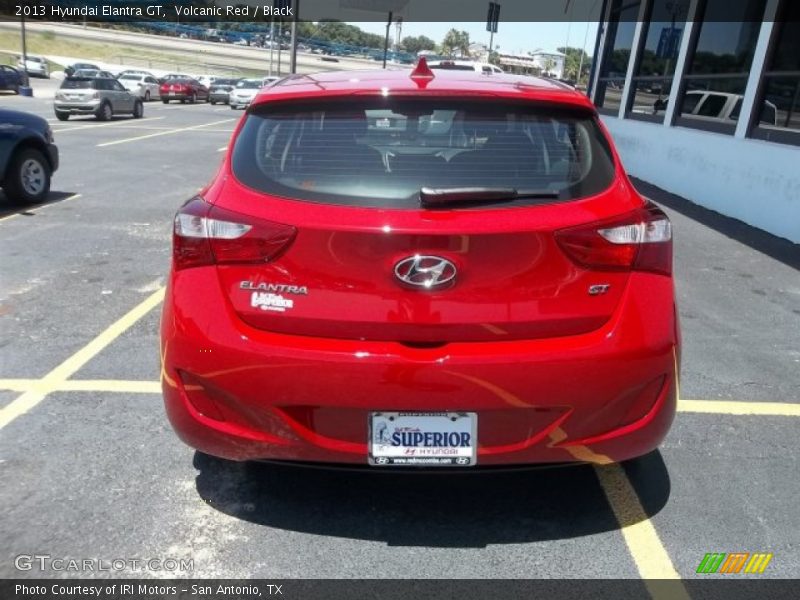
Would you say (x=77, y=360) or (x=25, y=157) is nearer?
(x=77, y=360)

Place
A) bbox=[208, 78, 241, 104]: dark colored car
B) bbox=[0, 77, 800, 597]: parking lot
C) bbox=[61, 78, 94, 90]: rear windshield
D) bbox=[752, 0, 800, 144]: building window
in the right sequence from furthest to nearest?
1. bbox=[208, 78, 241, 104]: dark colored car
2. bbox=[61, 78, 94, 90]: rear windshield
3. bbox=[752, 0, 800, 144]: building window
4. bbox=[0, 77, 800, 597]: parking lot

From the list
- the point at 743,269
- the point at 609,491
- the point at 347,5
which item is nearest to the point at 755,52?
the point at 743,269

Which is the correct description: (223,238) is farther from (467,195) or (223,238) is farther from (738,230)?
(738,230)

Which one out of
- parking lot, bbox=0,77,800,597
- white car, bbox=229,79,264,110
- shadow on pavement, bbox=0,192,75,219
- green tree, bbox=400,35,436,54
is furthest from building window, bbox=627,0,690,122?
green tree, bbox=400,35,436,54

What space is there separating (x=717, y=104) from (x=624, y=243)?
10.7 meters

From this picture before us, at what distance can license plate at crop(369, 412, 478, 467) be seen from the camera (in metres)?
2.31

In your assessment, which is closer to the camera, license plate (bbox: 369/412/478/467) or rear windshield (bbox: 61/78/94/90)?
license plate (bbox: 369/412/478/467)

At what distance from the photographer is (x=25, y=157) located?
27.5ft

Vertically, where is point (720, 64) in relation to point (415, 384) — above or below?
above

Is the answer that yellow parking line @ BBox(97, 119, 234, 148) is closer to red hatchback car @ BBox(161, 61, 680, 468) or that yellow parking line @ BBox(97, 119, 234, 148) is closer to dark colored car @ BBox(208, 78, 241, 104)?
dark colored car @ BBox(208, 78, 241, 104)

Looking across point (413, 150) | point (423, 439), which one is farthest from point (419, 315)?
point (413, 150)

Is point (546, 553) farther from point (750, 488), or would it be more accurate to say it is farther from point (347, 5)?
point (347, 5)

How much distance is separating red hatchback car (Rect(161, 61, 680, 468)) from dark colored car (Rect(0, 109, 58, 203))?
692 centimetres

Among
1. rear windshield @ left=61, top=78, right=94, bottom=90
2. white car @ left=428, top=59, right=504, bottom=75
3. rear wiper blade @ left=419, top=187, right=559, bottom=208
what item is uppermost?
white car @ left=428, top=59, right=504, bottom=75
